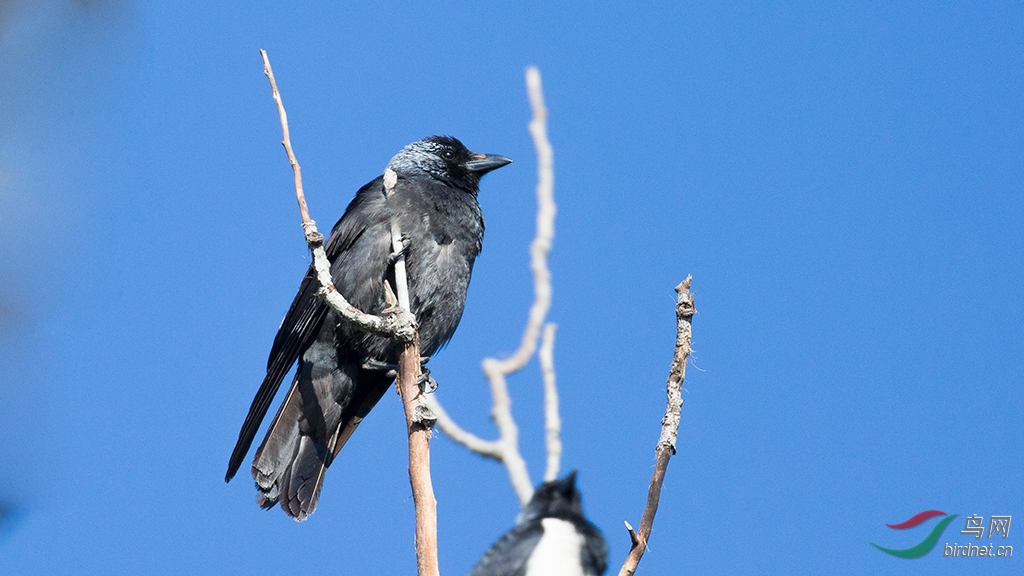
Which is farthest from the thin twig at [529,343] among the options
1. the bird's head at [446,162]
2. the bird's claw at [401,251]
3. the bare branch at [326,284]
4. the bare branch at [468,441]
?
the bird's head at [446,162]

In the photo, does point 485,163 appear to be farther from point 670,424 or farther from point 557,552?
point 670,424

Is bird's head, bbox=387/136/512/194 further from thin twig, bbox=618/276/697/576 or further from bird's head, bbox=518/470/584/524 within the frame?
thin twig, bbox=618/276/697/576

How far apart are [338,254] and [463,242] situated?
702 mm

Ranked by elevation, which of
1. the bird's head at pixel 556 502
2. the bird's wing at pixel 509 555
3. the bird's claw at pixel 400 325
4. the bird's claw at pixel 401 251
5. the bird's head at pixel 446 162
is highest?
the bird's head at pixel 446 162

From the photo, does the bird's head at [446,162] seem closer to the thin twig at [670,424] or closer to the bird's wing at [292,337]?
the bird's wing at [292,337]

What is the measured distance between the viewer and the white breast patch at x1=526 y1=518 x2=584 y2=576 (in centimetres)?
331

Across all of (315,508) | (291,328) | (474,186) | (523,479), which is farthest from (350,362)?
(523,479)

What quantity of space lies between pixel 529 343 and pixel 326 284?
1.08m

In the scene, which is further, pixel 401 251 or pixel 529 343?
pixel 401 251

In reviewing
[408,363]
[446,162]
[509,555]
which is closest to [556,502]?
[509,555]

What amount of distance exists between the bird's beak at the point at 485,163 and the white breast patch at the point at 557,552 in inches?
140

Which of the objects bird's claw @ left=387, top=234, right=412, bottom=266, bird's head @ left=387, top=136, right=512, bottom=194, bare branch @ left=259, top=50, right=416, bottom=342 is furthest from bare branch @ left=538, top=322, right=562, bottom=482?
bird's head @ left=387, top=136, right=512, bottom=194

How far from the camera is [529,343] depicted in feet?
10.4

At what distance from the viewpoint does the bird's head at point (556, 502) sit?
357 centimetres
